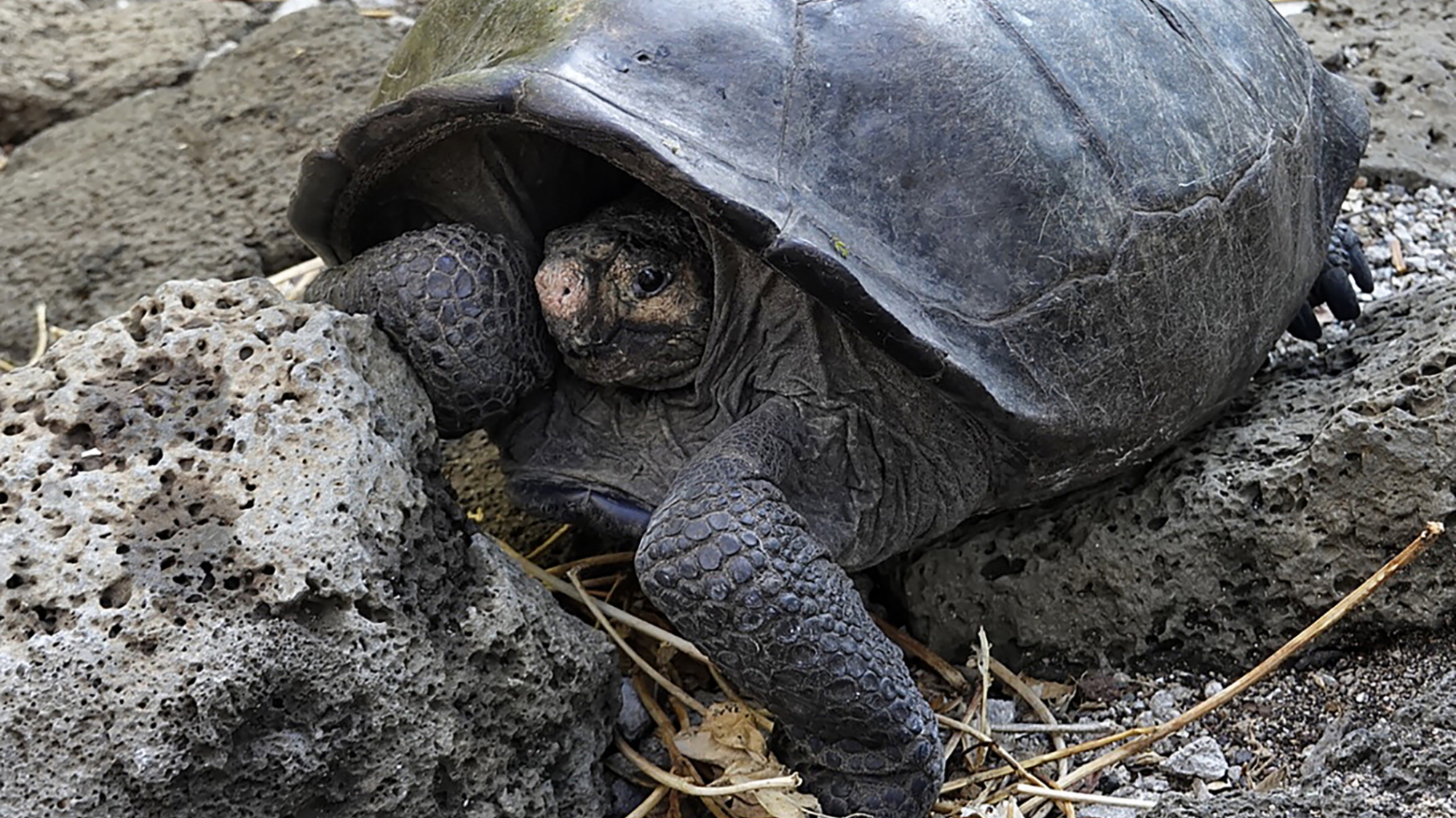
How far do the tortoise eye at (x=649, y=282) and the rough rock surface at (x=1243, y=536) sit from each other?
2.42 feet

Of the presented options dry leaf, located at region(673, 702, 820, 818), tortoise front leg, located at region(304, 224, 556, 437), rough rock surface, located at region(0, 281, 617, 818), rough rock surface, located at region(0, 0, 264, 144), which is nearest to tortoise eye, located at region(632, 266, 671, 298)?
tortoise front leg, located at region(304, 224, 556, 437)

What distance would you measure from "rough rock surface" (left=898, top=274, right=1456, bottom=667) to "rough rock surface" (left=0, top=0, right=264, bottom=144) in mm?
3081

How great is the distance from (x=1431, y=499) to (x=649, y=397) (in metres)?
1.27

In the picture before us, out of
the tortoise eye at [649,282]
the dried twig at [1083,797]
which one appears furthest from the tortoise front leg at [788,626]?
the tortoise eye at [649,282]

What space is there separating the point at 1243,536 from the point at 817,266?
959 millimetres

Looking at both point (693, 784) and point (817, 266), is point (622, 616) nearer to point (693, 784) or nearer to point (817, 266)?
point (693, 784)

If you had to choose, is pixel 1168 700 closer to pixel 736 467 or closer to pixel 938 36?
pixel 736 467

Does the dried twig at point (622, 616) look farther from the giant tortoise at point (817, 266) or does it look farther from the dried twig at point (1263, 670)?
the dried twig at point (1263, 670)

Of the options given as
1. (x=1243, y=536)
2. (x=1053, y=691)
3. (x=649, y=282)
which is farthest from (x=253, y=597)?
(x=1243, y=536)

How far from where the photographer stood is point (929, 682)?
2.54 m

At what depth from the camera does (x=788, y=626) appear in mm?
1980

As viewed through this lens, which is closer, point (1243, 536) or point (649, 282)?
point (649, 282)

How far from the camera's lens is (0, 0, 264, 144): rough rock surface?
14.3 ft

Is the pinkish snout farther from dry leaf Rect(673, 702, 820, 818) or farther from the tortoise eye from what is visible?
dry leaf Rect(673, 702, 820, 818)
